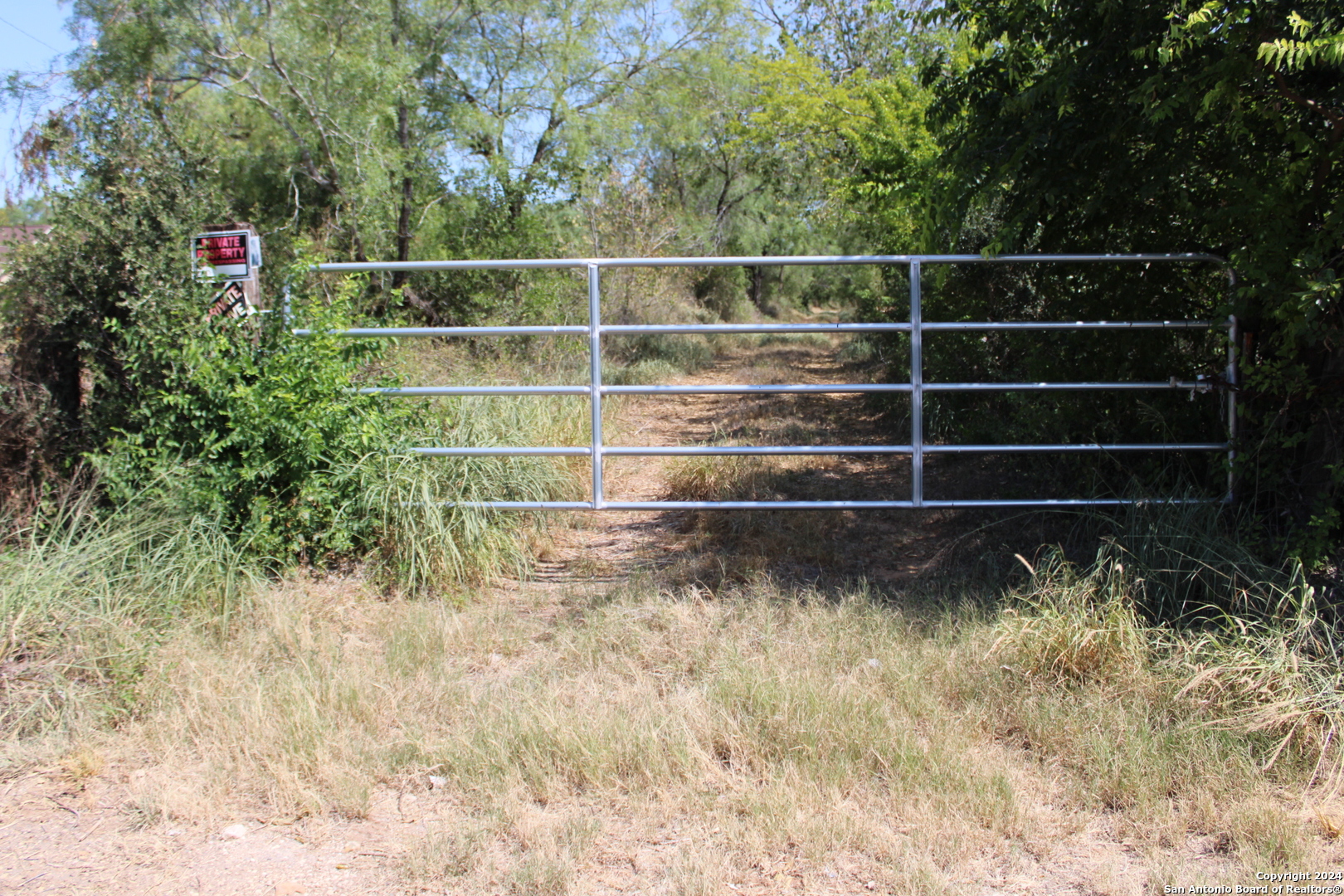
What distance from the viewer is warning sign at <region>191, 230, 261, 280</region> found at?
18.1 feet

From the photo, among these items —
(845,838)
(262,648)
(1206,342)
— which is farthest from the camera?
(1206,342)

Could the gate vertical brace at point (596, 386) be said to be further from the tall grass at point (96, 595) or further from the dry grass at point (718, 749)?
the tall grass at point (96, 595)

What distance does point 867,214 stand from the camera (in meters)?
12.7

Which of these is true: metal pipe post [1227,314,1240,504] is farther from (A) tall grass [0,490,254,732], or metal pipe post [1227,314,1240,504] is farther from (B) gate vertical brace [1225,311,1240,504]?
(A) tall grass [0,490,254,732]

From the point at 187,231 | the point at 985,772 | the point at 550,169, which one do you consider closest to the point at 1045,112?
the point at 985,772

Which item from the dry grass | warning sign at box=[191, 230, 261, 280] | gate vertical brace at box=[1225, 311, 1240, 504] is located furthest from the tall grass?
gate vertical brace at box=[1225, 311, 1240, 504]

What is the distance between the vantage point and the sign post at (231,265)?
552cm

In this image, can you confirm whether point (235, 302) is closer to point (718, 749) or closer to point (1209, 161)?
point (718, 749)

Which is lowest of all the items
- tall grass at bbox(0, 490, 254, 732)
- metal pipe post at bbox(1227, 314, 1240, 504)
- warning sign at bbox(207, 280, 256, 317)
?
tall grass at bbox(0, 490, 254, 732)

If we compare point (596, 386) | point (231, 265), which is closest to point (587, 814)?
point (596, 386)

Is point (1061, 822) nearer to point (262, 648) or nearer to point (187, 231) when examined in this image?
point (262, 648)

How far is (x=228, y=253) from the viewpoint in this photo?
553 centimetres

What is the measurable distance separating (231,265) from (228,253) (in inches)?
2.6

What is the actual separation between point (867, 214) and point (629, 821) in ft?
35.2
